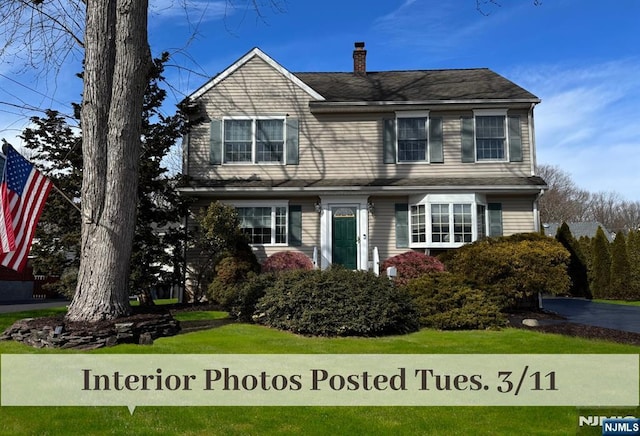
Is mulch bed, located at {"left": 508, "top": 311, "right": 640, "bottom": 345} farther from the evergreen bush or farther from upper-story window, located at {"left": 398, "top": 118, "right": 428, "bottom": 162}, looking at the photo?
the evergreen bush

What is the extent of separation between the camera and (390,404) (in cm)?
513

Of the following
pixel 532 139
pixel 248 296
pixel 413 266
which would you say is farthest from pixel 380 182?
pixel 248 296

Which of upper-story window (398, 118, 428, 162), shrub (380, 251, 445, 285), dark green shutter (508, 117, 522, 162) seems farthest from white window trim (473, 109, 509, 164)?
shrub (380, 251, 445, 285)

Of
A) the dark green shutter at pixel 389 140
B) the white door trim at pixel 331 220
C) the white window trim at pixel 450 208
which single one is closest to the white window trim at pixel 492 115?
the white window trim at pixel 450 208

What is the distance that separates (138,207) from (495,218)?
35.0ft

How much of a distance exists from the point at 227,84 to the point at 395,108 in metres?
5.52

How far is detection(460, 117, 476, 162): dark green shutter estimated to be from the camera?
1578 centimetres

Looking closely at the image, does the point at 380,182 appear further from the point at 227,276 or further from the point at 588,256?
the point at 588,256

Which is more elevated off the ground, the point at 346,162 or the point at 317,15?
the point at 317,15

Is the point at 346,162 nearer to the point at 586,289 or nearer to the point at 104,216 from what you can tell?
the point at 104,216

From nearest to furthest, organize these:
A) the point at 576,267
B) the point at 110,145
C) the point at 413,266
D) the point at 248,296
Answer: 1. the point at 110,145
2. the point at 248,296
3. the point at 413,266
4. the point at 576,267

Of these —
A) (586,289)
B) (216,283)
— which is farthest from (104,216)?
(586,289)

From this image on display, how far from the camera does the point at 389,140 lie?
16078 millimetres

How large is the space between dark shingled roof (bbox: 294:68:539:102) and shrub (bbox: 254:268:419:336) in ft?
26.9
